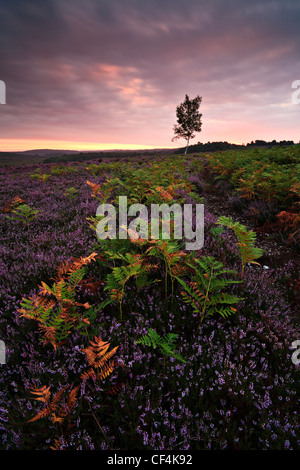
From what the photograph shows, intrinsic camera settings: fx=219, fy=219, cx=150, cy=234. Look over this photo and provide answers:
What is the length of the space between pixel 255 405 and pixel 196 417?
0.49m

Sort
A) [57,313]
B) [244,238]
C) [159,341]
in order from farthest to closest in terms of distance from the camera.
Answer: [244,238], [57,313], [159,341]

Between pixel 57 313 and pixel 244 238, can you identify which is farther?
pixel 244 238

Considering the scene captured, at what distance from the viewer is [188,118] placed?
52.3 metres

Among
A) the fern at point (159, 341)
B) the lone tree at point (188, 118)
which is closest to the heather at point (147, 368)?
the fern at point (159, 341)

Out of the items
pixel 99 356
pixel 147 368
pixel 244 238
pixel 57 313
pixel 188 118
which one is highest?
pixel 188 118

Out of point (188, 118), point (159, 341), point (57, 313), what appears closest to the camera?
point (159, 341)

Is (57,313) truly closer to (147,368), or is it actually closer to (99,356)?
(99,356)

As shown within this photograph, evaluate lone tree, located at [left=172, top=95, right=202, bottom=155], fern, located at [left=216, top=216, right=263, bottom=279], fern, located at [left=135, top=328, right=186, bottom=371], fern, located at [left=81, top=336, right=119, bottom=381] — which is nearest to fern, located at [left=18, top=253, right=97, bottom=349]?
fern, located at [left=81, top=336, right=119, bottom=381]

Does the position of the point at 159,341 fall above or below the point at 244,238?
below

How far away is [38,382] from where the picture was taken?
6.19ft

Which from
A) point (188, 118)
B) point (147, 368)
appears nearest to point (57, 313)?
point (147, 368)

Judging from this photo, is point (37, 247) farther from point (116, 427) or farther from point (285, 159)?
point (285, 159)

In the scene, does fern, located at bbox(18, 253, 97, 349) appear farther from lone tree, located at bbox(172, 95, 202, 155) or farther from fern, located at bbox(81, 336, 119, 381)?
lone tree, located at bbox(172, 95, 202, 155)

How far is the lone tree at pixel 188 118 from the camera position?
5191cm
